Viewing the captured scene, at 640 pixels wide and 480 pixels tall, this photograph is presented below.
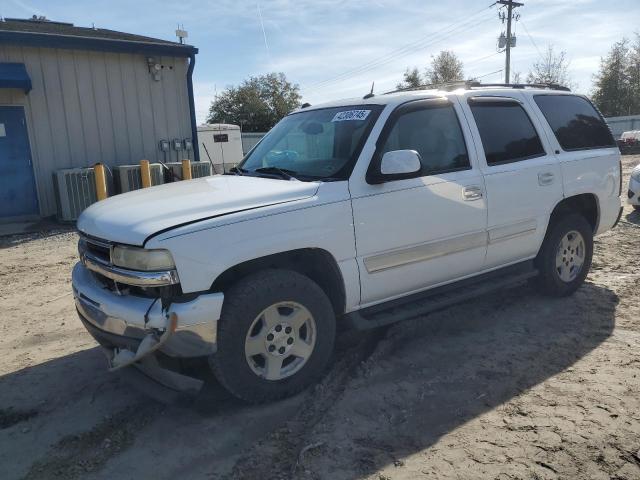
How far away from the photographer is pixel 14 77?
10.3m

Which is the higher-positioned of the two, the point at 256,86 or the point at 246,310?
the point at 256,86

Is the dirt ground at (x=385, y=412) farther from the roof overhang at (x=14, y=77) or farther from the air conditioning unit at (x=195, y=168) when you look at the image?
the air conditioning unit at (x=195, y=168)

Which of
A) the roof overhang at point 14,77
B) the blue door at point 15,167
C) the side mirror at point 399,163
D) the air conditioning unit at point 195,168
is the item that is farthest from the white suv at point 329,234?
the blue door at point 15,167

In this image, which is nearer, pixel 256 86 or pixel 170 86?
pixel 170 86

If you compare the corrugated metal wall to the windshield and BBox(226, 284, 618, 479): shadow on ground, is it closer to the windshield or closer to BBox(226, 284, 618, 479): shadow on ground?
the windshield

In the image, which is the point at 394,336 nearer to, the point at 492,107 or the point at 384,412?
the point at 384,412

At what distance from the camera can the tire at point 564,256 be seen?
5129 millimetres

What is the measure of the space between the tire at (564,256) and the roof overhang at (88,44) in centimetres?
1021

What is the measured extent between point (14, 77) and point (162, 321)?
9571 millimetres

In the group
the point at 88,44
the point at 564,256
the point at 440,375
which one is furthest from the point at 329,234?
the point at 88,44

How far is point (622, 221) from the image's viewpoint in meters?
9.08

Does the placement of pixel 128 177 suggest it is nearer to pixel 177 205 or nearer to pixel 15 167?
pixel 15 167

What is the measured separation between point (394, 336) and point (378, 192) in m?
1.43

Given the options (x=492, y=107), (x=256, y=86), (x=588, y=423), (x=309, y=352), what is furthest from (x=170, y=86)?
(x=256, y=86)
